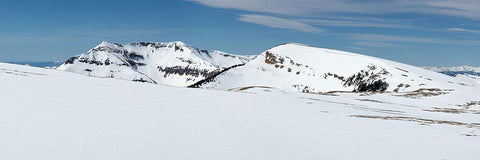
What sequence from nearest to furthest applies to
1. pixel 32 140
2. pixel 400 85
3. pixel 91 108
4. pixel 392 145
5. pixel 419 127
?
pixel 32 140 < pixel 392 145 < pixel 91 108 < pixel 419 127 < pixel 400 85

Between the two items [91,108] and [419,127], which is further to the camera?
[419,127]

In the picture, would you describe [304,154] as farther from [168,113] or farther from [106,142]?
[168,113]

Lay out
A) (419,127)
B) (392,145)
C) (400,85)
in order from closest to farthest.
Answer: (392,145), (419,127), (400,85)

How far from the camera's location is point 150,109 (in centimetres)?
3497

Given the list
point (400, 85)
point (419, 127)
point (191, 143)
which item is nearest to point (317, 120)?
point (419, 127)

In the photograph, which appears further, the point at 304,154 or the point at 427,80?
the point at 427,80

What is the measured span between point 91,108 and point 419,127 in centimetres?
3045

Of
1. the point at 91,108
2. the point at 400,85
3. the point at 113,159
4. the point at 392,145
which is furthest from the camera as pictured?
the point at 400,85

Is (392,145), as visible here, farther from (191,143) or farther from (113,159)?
(113,159)

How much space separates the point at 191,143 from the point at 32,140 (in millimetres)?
8648

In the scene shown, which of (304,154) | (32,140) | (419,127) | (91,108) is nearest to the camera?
(32,140)

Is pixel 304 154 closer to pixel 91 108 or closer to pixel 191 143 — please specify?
pixel 191 143

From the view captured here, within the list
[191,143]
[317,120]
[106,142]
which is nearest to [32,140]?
[106,142]

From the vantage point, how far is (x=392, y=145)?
25156 millimetres
